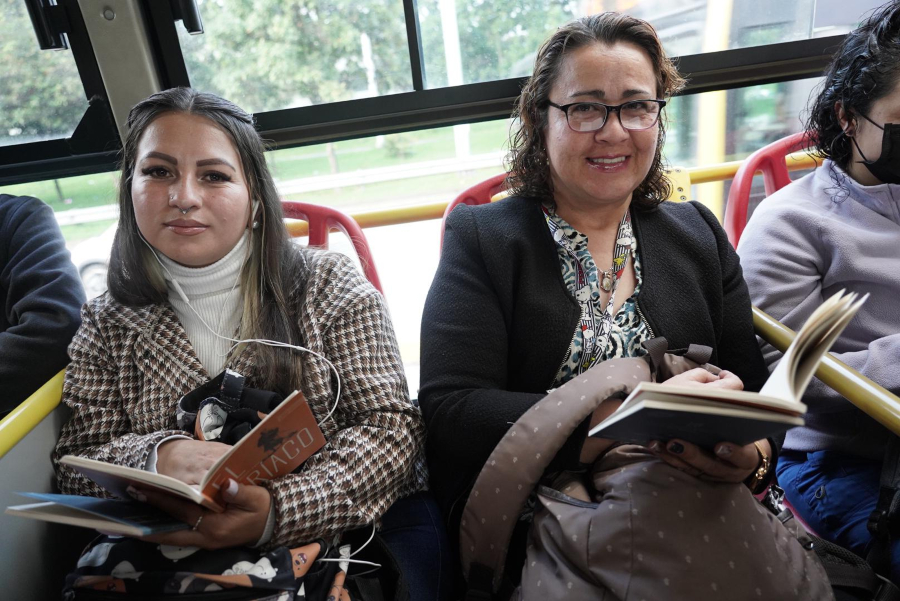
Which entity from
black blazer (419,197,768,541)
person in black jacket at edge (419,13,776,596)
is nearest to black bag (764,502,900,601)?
person in black jacket at edge (419,13,776,596)

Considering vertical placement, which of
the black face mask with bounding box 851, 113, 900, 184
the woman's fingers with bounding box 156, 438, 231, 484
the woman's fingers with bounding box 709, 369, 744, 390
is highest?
the black face mask with bounding box 851, 113, 900, 184


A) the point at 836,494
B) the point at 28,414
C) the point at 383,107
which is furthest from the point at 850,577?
the point at 383,107

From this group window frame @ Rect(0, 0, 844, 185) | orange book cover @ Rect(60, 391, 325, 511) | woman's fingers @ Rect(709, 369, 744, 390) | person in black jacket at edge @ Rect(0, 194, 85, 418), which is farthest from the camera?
window frame @ Rect(0, 0, 844, 185)

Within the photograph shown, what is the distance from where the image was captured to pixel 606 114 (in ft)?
4.60

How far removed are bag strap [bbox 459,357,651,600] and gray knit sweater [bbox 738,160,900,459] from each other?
→ 60cm

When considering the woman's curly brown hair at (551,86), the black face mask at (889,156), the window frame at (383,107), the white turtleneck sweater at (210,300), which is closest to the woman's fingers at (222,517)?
the white turtleneck sweater at (210,300)

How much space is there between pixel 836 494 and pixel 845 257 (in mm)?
541

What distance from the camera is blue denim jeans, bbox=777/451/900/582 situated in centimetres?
136

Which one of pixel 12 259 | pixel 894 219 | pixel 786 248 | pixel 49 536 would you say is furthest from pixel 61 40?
pixel 894 219

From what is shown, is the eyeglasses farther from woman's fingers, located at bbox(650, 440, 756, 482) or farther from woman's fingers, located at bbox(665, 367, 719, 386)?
woman's fingers, located at bbox(650, 440, 756, 482)

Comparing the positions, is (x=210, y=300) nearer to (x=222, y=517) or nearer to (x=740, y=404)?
(x=222, y=517)

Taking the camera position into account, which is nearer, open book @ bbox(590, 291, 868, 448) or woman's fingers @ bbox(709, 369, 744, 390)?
open book @ bbox(590, 291, 868, 448)

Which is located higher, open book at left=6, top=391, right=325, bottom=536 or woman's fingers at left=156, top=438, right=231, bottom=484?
open book at left=6, top=391, right=325, bottom=536

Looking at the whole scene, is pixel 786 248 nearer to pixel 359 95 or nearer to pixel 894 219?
pixel 894 219
